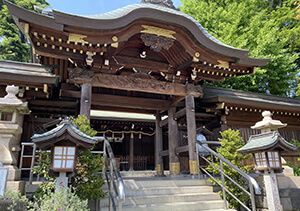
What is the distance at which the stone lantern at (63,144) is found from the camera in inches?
145

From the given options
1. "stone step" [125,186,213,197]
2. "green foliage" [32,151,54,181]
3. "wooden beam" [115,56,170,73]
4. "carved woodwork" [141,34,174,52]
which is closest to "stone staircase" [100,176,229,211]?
"stone step" [125,186,213,197]

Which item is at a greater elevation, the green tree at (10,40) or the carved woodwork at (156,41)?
the green tree at (10,40)

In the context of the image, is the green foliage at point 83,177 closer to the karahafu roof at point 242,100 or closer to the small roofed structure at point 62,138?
the small roofed structure at point 62,138

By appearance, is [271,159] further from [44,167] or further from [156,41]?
[156,41]

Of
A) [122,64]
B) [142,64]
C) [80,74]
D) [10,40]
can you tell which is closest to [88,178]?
[80,74]

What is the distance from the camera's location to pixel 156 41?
22.2 feet

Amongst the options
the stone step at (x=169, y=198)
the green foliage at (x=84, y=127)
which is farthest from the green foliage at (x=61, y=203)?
the stone step at (x=169, y=198)

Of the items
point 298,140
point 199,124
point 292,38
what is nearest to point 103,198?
point 199,124

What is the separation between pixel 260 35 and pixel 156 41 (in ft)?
29.4

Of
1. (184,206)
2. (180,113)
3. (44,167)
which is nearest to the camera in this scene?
(44,167)

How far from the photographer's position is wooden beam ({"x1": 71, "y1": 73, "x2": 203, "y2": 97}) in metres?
6.68

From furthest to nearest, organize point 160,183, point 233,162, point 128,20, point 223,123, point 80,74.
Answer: point 223,123 → point 80,74 → point 128,20 → point 160,183 → point 233,162

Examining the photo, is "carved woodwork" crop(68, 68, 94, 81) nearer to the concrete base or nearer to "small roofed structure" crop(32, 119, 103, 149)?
"small roofed structure" crop(32, 119, 103, 149)

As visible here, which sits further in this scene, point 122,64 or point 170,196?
point 122,64
